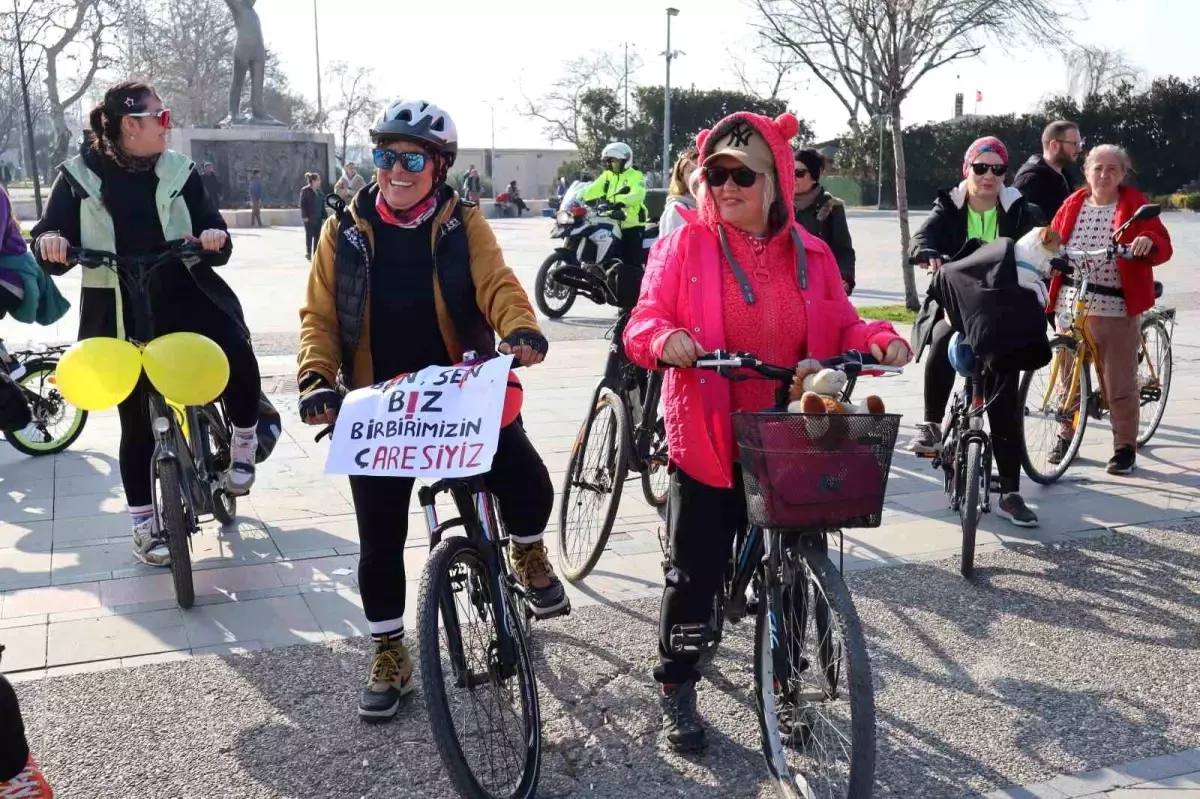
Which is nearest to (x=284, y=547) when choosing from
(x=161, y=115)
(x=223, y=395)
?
(x=223, y=395)

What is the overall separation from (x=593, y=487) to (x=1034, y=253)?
2179 mm

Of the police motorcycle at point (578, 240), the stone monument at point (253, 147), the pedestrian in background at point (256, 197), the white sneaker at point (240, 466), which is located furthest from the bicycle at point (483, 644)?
the pedestrian in background at point (256, 197)

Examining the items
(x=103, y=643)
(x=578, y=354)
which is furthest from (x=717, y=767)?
(x=578, y=354)

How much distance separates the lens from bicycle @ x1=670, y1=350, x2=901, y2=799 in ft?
9.36

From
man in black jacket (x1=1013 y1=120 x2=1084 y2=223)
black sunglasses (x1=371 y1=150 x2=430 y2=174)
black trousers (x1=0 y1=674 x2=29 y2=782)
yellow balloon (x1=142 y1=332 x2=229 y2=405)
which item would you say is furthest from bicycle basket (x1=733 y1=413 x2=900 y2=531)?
man in black jacket (x1=1013 y1=120 x2=1084 y2=223)

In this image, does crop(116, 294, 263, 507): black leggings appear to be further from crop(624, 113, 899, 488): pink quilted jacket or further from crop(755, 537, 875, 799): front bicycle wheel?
crop(755, 537, 875, 799): front bicycle wheel

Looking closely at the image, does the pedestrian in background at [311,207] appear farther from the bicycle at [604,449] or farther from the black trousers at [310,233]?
the bicycle at [604,449]

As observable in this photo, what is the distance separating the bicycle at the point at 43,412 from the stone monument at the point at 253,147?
27.0 metres

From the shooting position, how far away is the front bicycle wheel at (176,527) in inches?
183

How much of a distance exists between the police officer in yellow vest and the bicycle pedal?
414 inches

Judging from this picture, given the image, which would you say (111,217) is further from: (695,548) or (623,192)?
(623,192)

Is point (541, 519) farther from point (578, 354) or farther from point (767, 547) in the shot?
point (578, 354)

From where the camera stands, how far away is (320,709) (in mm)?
3896

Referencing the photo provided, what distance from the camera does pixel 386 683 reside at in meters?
3.80
